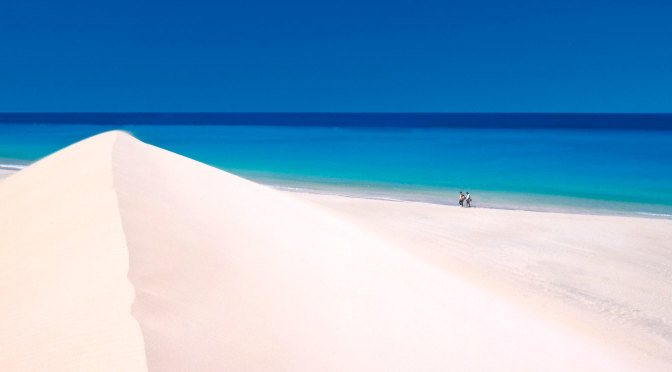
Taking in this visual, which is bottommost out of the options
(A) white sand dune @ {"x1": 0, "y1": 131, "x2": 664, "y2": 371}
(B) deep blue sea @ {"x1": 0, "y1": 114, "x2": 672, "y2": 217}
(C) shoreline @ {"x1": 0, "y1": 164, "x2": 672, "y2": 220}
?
(A) white sand dune @ {"x1": 0, "y1": 131, "x2": 664, "y2": 371}

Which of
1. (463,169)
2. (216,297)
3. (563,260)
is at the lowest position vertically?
(216,297)

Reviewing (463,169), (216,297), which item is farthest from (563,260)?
(463,169)

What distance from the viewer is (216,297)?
12.5 feet

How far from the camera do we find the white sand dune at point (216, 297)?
3.05 meters

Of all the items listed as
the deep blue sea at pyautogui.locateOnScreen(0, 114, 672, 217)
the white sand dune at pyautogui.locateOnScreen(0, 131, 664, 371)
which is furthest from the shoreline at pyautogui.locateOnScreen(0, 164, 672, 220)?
the white sand dune at pyautogui.locateOnScreen(0, 131, 664, 371)

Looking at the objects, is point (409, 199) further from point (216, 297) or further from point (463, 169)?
point (216, 297)

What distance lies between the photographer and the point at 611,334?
652 centimetres

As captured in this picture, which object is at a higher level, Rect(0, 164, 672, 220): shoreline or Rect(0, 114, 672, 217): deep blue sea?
Rect(0, 114, 672, 217): deep blue sea

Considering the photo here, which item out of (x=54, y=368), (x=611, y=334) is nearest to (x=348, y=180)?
(x=611, y=334)

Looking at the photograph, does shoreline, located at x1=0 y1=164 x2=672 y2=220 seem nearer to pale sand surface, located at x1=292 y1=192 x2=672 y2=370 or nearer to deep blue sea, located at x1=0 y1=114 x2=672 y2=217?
deep blue sea, located at x1=0 y1=114 x2=672 y2=217

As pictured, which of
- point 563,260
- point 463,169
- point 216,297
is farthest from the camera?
point 463,169

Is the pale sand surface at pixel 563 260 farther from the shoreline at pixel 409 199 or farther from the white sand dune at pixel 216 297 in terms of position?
the shoreline at pixel 409 199

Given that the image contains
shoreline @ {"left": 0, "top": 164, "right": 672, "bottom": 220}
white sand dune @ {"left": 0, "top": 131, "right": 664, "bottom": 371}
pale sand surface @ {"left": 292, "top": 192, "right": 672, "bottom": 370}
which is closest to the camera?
white sand dune @ {"left": 0, "top": 131, "right": 664, "bottom": 371}

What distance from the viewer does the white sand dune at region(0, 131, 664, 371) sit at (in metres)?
3.05
